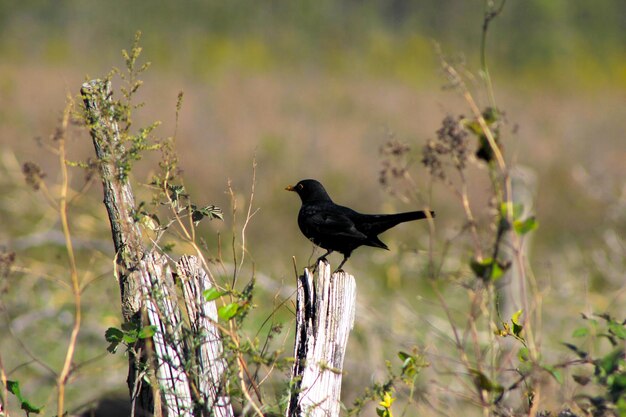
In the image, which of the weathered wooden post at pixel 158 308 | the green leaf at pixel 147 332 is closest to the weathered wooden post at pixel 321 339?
the weathered wooden post at pixel 158 308

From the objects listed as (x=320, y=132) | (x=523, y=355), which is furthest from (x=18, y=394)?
(x=320, y=132)

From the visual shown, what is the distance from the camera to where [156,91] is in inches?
821

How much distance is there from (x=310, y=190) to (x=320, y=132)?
47.4ft

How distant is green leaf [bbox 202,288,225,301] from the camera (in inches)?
126

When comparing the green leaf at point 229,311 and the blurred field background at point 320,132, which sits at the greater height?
the blurred field background at point 320,132

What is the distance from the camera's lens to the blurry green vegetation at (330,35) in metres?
26.9

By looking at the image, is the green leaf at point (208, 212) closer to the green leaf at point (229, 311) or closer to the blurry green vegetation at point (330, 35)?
the green leaf at point (229, 311)

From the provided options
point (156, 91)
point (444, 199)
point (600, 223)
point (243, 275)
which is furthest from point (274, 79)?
point (243, 275)

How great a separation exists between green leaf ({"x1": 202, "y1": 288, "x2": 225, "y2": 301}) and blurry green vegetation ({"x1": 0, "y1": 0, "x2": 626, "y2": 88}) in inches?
860

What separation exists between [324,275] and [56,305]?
243 inches

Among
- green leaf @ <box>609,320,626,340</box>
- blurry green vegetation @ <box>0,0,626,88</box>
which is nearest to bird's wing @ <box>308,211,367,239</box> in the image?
green leaf @ <box>609,320,626,340</box>

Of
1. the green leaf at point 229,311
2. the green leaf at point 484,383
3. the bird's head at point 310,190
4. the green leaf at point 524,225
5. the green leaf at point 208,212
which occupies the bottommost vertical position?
the green leaf at point 484,383

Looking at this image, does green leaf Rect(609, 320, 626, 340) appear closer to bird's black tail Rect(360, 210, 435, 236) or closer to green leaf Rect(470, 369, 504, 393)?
green leaf Rect(470, 369, 504, 393)

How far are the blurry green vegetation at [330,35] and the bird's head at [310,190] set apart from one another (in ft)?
65.4
